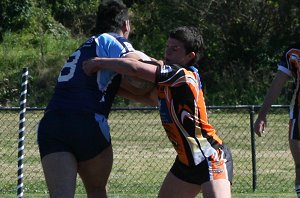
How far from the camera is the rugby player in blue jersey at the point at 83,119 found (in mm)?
5477

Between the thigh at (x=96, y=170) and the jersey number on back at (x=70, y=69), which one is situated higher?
the jersey number on back at (x=70, y=69)

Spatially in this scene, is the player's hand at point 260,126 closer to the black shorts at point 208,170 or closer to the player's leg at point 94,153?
the black shorts at point 208,170

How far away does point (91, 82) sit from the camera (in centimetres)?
557

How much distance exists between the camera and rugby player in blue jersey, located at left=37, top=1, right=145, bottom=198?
548 cm

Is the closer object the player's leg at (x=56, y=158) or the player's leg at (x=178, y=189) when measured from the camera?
the player's leg at (x=56, y=158)

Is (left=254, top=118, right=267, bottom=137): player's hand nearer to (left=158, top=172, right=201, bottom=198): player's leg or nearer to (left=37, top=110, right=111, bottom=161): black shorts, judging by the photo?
(left=158, top=172, right=201, bottom=198): player's leg

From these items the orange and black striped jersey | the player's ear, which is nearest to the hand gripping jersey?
the player's ear

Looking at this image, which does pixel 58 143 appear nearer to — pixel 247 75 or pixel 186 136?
pixel 186 136

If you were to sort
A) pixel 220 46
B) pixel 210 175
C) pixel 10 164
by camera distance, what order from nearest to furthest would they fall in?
pixel 210 175 < pixel 10 164 < pixel 220 46

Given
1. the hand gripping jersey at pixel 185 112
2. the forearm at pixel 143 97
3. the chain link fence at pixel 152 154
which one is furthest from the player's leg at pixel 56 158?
the chain link fence at pixel 152 154

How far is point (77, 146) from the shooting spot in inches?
218

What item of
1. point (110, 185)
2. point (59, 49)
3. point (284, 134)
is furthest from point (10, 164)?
point (59, 49)

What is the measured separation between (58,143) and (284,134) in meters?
10.8

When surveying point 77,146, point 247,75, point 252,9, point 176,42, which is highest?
point 176,42
